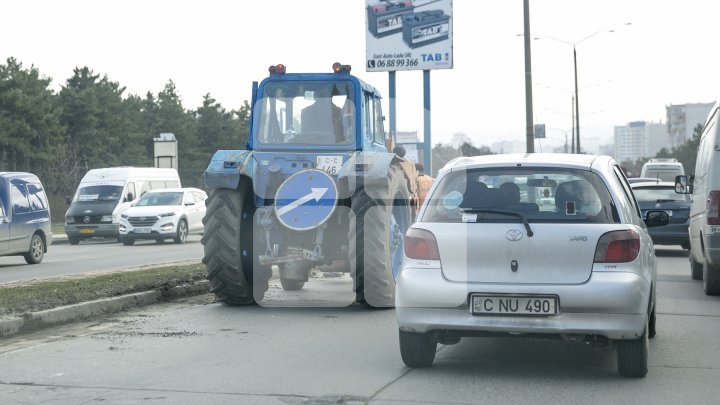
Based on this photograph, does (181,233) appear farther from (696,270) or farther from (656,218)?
(656,218)

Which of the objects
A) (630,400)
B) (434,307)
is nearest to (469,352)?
(434,307)

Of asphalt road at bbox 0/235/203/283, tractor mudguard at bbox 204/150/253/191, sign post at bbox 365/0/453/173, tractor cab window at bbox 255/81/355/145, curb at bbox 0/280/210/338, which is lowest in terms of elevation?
asphalt road at bbox 0/235/203/283

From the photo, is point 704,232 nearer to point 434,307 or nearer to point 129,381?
point 434,307

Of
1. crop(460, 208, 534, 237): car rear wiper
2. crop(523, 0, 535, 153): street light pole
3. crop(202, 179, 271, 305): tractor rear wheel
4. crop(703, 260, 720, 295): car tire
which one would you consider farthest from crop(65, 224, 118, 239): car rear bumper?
crop(460, 208, 534, 237): car rear wiper

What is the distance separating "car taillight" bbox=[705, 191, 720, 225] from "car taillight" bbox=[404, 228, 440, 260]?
6.51 metres

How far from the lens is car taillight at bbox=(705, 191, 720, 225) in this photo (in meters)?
12.9

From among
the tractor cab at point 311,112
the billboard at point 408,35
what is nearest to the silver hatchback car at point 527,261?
the tractor cab at point 311,112

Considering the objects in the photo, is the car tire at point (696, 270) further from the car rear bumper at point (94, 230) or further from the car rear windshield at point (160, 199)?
the car rear bumper at point (94, 230)

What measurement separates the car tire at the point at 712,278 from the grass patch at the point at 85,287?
22.3 feet

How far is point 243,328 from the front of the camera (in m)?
10.4

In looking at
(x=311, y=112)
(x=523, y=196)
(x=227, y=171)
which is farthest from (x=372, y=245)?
(x=523, y=196)

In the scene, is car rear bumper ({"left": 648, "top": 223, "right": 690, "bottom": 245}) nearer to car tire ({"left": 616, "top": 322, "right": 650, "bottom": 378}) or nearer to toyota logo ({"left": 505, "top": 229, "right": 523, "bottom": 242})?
car tire ({"left": 616, "top": 322, "right": 650, "bottom": 378})

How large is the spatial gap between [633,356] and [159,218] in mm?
→ 24894

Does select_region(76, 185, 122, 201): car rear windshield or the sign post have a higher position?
the sign post
